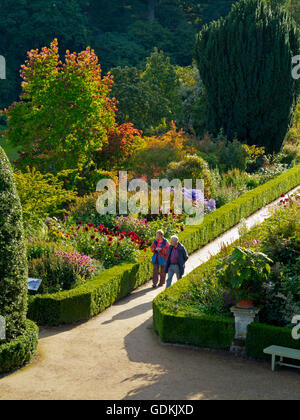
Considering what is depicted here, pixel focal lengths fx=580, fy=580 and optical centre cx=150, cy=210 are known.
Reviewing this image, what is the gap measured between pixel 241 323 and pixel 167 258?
3.14m

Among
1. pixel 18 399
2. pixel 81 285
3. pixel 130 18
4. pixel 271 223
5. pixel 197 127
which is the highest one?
pixel 130 18

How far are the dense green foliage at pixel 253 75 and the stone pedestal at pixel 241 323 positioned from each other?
53.5 ft

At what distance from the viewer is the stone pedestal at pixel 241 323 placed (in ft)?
29.2

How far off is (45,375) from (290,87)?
63.1 feet

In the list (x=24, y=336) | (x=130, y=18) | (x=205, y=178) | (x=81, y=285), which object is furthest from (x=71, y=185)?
(x=130, y=18)

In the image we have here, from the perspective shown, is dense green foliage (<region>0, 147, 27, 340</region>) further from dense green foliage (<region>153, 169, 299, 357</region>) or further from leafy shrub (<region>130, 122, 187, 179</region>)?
leafy shrub (<region>130, 122, 187, 179</region>)

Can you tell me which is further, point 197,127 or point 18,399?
point 197,127

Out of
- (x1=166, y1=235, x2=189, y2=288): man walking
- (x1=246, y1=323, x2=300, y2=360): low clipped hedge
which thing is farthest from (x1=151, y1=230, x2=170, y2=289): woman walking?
(x1=246, y1=323, x2=300, y2=360): low clipped hedge

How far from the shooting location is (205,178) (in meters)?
18.3

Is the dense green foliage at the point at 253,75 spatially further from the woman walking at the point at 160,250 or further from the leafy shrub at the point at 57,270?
the leafy shrub at the point at 57,270

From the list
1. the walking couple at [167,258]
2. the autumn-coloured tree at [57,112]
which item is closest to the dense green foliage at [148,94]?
the autumn-coloured tree at [57,112]

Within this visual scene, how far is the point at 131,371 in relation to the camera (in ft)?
27.1

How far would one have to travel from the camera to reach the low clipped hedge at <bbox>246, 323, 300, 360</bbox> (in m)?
8.49

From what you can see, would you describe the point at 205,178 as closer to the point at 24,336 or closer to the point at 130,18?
the point at 24,336
